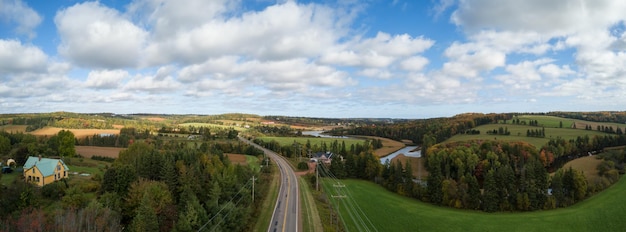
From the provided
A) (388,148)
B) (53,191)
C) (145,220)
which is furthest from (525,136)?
(53,191)

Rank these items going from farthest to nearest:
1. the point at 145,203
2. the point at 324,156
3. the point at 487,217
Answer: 1. the point at 324,156
2. the point at 487,217
3. the point at 145,203

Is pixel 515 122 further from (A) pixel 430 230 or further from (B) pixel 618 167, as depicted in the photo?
(A) pixel 430 230

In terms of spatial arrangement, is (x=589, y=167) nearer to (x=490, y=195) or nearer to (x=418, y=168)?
(x=418, y=168)

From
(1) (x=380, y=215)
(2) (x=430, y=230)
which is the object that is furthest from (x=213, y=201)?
(2) (x=430, y=230)

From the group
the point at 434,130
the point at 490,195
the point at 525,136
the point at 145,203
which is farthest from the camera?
the point at 434,130

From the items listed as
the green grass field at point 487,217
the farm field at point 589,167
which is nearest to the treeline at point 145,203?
the green grass field at point 487,217

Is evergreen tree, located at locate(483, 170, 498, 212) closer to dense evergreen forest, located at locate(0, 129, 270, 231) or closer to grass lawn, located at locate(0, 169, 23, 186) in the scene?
dense evergreen forest, located at locate(0, 129, 270, 231)

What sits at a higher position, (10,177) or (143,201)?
(143,201)
